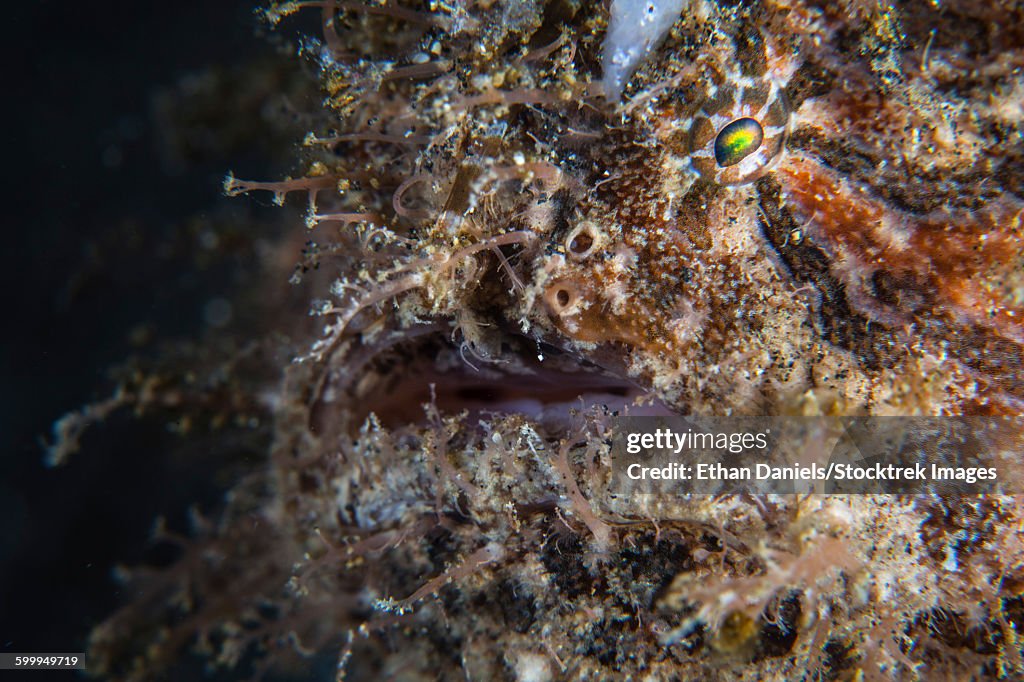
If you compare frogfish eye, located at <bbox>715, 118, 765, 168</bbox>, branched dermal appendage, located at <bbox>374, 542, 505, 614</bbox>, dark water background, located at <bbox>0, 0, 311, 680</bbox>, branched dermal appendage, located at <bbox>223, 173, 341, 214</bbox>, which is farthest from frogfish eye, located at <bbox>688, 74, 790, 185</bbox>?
dark water background, located at <bbox>0, 0, 311, 680</bbox>

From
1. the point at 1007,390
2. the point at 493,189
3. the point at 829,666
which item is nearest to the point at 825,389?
the point at 1007,390

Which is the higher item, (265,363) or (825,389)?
(265,363)

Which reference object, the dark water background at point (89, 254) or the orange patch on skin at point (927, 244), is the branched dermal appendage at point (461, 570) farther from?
the dark water background at point (89, 254)

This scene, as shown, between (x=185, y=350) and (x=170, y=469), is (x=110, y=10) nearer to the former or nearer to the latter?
(x=185, y=350)

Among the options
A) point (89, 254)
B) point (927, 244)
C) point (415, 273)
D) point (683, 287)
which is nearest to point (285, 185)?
point (415, 273)

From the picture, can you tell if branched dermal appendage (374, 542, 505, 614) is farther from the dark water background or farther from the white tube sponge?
the dark water background

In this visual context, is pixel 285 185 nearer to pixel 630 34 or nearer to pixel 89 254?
pixel 630 34
